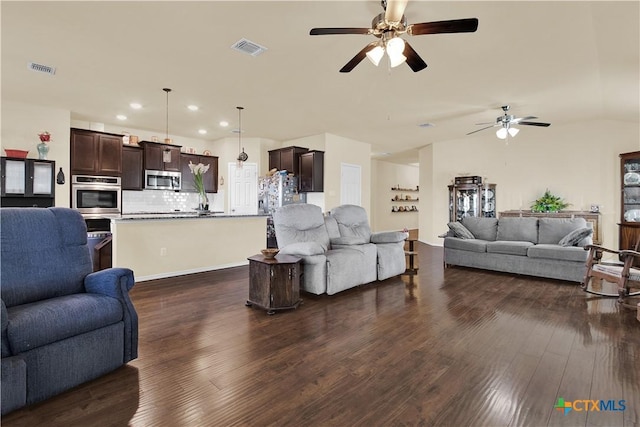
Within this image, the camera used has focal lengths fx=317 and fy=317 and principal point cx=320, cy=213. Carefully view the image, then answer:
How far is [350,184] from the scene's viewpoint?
26.9 ft

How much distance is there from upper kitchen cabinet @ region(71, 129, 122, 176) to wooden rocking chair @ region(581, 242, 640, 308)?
26.0 feet

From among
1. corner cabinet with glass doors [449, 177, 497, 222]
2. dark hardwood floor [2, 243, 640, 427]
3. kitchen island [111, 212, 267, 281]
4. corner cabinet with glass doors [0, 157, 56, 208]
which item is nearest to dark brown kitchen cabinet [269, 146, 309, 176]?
kitchen island [111, 212, 267, 281]

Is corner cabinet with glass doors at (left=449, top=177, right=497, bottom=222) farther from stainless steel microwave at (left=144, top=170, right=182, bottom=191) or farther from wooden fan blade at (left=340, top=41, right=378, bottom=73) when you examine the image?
stainless steel microwave at (left=144, top=170, right=182, bottom=191)

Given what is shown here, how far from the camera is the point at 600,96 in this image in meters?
4.88

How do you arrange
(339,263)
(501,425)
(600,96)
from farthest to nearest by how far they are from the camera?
(600,96) → (339,263) → (501,425)

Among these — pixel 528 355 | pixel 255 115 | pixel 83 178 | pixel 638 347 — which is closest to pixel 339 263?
pixel 528 355

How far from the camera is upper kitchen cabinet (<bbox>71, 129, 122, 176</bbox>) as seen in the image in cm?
583

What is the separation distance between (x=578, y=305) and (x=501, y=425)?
2688 millimetres

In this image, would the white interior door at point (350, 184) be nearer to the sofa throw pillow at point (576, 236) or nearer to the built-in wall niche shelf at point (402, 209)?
the built-in wall niche shelf at point (402, 209)

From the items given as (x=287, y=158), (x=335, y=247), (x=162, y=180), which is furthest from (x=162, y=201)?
(x=335, y=247)

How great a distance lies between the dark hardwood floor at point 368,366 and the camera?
1.64 metres

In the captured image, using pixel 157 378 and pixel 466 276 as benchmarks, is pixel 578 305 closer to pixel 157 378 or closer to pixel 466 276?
pixel 466 276

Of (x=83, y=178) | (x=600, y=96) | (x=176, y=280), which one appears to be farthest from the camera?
(x=83, y=178)

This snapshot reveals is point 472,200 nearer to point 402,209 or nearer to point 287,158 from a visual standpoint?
point 287,158
